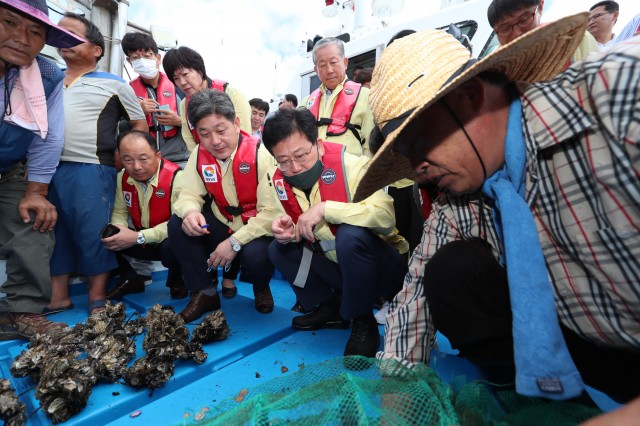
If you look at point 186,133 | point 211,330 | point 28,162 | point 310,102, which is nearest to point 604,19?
point 310,102

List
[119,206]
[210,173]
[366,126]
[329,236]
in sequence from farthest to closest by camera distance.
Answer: [366,126], [119,206], [210,173], [329,236]

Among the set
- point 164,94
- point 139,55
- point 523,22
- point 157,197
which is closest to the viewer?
point 523,22

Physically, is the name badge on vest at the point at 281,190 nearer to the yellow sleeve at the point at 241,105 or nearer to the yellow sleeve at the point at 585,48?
the yellow sleeve at the point at 241,105

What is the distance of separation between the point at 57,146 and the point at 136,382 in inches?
62.3

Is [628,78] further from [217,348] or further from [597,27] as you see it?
[597,27]

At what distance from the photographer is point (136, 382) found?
1.37 m

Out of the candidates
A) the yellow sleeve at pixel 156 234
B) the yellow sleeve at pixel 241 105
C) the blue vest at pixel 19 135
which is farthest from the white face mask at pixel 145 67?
the yellow sleeve at pixel 156 234

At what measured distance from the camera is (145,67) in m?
3.21

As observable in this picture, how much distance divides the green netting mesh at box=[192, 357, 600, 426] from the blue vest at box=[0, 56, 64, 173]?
75.4 inches

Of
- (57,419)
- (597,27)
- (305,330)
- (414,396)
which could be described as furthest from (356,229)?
(597,27)

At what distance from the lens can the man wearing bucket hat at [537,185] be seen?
67 cm

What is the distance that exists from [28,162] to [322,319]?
2007 millimetres

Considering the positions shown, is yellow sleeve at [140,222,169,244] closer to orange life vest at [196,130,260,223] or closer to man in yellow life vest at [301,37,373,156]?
orange life vest at [196,130,260,223]

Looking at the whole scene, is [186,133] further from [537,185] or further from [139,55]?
[537,185]
